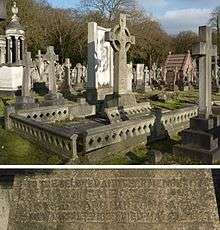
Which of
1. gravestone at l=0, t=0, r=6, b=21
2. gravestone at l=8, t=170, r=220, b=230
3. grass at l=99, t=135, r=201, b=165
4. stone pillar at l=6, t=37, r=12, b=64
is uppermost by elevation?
gravestone at l=0, t=0, r=6, b=21

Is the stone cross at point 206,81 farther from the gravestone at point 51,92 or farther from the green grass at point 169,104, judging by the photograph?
the gravestone at point 51,92

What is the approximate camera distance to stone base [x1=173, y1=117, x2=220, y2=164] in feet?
7.93

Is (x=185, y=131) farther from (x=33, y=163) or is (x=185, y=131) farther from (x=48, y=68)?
(x=48, y=68)

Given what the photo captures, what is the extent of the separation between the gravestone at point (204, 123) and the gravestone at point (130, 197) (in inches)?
31.6

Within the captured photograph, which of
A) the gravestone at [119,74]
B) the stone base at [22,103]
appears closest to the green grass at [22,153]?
the stone base at [22,103]

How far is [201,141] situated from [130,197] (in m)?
1.04

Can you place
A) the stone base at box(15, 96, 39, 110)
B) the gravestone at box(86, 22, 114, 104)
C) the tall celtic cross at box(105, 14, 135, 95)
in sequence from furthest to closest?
the tall celtic cross at box(105, 14, 135, 95) < the gravestone at box(86, 22, 114, 104) < the stone base at box(15, 96, 39, 110)

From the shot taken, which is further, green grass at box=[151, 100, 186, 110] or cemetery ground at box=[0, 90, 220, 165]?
green grass at box=[151, 100, 186, 110]

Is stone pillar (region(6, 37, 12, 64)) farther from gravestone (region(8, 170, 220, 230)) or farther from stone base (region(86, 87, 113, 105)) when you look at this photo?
gravestone (region(8, 170, 220, 230))

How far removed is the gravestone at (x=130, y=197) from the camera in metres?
3.36

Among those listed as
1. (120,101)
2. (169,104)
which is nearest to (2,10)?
(169,104)


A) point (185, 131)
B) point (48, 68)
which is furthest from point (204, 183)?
point (48, 68)

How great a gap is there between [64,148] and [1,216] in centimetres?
126

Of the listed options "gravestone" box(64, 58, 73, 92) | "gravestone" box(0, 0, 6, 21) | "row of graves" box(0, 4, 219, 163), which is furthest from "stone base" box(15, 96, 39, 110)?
"gravestone" box(0, 0, 6, 21)
